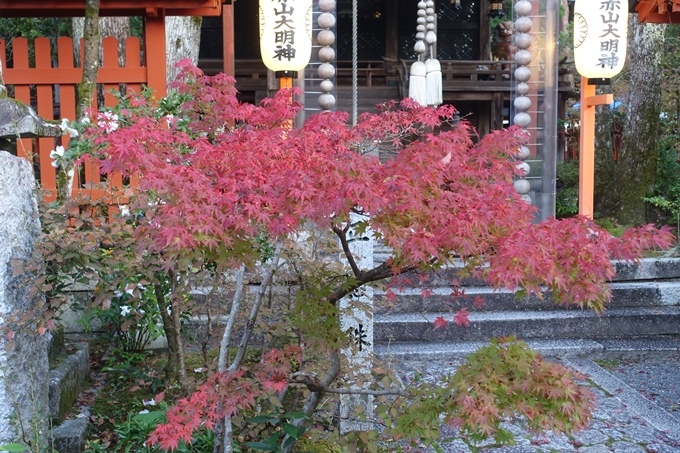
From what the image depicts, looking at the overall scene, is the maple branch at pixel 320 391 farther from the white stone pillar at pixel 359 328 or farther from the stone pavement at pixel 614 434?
the stone pavement at pixel 614 434

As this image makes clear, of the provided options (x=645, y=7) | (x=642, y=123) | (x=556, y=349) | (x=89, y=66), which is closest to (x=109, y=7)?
(x=89, y=66)

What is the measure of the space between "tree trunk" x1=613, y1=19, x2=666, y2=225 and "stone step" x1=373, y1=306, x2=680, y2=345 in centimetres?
364

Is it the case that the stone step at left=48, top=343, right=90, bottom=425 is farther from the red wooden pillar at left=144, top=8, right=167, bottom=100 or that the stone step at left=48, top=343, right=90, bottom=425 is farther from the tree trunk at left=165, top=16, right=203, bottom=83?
the tree trunk at left=165, top=16, right=203, bottom=83

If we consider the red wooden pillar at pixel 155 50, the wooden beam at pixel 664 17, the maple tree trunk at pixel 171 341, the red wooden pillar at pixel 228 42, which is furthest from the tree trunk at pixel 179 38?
the wooden beam at pixel 664 17

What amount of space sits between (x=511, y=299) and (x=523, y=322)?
384mm

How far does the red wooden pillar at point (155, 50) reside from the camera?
626 cm

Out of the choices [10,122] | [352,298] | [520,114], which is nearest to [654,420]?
[352,298]

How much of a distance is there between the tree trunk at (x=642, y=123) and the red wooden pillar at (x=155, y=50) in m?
7.05

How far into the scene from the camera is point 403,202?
2418 millimetres

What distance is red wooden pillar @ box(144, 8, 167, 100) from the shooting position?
626 centimetres

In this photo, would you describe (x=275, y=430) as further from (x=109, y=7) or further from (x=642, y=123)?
(x=642, y=123)

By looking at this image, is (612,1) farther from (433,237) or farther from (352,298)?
(433,237)

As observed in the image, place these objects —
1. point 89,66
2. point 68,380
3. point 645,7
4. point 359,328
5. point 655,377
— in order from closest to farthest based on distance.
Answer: point 68,380 < point 359,328 < point 89,66 < point 655,377 < point 645,7

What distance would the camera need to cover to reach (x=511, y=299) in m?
6.91
